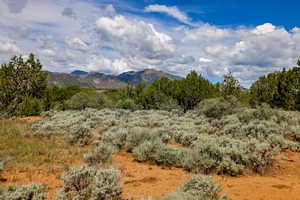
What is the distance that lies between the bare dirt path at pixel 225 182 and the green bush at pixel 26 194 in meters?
1.85

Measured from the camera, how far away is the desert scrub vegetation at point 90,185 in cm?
429

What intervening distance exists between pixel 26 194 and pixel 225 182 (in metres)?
4.94

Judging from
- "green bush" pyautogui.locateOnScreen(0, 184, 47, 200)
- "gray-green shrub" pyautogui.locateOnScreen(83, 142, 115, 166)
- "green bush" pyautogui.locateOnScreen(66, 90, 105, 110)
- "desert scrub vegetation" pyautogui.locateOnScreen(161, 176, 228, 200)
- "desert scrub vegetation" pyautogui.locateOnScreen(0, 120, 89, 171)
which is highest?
"green bush" pyautogui.locateOnScreen(66, 90, 105, 110)

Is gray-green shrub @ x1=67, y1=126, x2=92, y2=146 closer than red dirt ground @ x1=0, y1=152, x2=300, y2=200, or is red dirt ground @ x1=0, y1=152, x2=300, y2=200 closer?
red dirt ground @ x1=0, y1=152, x2=300, y2=200

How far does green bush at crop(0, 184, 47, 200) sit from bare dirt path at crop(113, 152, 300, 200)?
72.7 inches

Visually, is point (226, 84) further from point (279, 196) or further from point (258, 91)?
point (279, 196)

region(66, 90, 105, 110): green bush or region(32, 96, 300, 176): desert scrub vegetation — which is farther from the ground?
region(66, 90, 105, 110): green bush

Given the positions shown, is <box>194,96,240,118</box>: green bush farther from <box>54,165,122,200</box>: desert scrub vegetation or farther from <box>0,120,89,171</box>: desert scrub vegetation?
<box>54,165,122,200</box>: desert scrub vegetation

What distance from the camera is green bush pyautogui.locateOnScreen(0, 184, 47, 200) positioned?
440cm

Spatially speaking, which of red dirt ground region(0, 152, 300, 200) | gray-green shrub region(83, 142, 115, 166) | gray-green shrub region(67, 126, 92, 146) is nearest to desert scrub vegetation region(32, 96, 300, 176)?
gray-green shrub region(83, 142, 115, 166)

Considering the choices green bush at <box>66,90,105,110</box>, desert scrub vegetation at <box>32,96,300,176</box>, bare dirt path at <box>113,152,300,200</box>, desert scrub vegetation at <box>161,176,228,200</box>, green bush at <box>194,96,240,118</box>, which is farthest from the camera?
green bush at <box>66,90,105,110</box>

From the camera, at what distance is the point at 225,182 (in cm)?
589

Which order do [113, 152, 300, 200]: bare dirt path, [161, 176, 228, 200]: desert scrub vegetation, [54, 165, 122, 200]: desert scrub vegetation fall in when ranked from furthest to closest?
[113, 152, 300, 200]: bare dirt path, [54, 165, 122, 200]: desert scrub vegetation, [161, 176, 228, 200]: desert scrub vegetation

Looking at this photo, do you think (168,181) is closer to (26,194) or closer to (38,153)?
(26,194)
